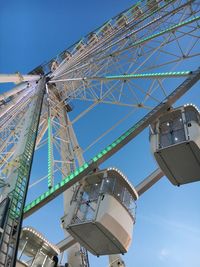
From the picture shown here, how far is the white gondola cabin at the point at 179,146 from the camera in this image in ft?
35.3

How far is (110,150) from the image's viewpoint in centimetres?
1152

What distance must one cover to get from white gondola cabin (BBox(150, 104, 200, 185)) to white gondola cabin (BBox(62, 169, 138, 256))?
172 centimetres

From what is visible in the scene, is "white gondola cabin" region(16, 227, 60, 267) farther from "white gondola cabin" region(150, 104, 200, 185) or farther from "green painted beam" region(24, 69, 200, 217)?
"white gondola cabin" region(150, 104, 200, 185)

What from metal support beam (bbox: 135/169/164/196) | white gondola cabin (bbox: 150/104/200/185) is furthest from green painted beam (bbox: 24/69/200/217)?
metal support beam (bbox: 135/169/164/196)

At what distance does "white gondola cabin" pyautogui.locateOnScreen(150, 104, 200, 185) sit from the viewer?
10.8 meters

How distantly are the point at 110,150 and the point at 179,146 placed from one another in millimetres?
2041

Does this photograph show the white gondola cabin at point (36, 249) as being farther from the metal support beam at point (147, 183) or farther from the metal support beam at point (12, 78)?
the metal support beam at point (12, 78)

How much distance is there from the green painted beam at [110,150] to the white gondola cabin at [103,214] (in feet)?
2.56

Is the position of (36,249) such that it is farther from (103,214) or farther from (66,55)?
(66,55)

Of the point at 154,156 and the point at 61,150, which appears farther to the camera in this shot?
the point at 61,150

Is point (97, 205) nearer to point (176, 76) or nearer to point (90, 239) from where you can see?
point (90, 239)

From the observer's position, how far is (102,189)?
11.9m

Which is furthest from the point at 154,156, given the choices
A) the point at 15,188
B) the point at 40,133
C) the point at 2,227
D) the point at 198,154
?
the point at 40,133

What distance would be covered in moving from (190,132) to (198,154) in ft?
2.35
